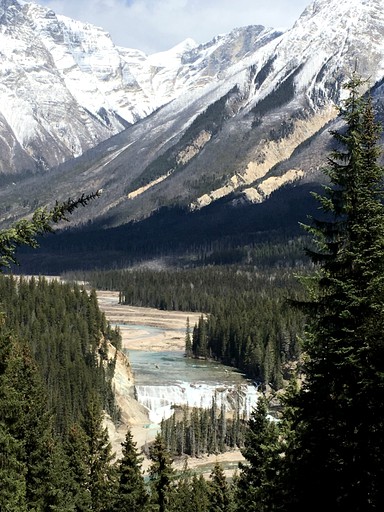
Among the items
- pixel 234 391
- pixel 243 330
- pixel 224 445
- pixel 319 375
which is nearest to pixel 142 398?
pixel 234 391

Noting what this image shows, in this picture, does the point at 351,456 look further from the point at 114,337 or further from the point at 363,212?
the point at 114,337

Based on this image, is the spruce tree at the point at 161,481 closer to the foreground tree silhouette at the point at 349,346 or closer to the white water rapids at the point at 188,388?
the foreground tree silhouette at the point at 349,346

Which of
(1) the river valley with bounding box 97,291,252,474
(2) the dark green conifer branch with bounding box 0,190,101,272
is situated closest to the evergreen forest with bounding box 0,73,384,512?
(2) the dark green conifer branch with bounding box 0,190,101,272

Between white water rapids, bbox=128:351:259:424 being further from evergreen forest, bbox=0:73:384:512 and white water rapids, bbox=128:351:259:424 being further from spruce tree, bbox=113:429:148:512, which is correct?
spruce tree, bbox=113:429:148:512

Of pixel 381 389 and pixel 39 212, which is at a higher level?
pixel 39 212

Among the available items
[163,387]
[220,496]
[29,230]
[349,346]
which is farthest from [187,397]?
[29,230]

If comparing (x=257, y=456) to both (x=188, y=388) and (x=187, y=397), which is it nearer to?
(x=187, y=397)
